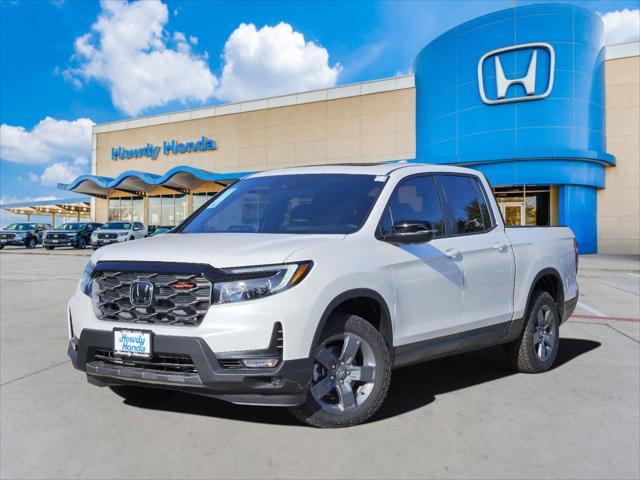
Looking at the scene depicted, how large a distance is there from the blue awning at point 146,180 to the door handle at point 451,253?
2971cm

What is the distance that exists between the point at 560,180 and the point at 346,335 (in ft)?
82.8

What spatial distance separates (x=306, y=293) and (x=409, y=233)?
94cm

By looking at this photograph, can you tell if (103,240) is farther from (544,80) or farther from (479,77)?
(544,80)

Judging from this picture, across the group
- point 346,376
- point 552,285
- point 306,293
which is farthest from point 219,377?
point 552,285

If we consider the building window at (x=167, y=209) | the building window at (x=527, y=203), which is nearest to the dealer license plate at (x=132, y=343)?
the building window at (x=527, y=203)

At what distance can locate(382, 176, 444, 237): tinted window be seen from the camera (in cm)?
406

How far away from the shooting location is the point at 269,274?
3.11 metres

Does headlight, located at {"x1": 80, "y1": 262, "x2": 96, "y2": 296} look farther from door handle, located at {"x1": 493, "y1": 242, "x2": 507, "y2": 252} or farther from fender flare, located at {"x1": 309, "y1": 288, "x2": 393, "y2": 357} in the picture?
door handle, located at {"x1": 493, "y1": 242, "x2": 507, "y2": 252}

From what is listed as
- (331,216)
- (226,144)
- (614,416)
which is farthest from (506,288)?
(226,144)

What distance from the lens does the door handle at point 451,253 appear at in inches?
166

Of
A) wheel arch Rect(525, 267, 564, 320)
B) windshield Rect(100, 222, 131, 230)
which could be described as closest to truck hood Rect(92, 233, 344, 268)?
wheel arch Rect(525, 267, 564, 320)

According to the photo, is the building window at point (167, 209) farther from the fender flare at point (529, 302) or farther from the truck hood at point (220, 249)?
the truck hood at point (220, 249)

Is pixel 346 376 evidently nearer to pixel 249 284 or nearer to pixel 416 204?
pixel 249 284

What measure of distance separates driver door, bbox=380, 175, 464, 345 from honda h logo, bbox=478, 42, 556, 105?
23.9m
